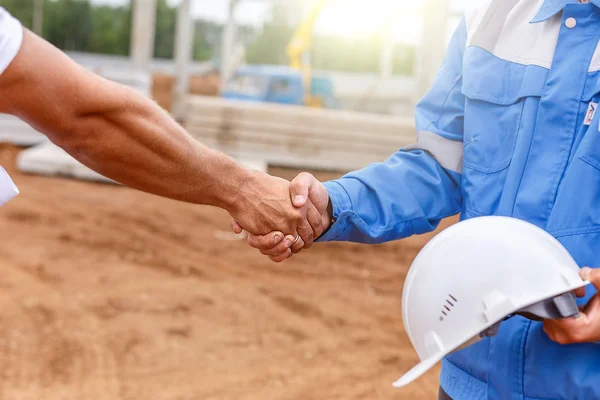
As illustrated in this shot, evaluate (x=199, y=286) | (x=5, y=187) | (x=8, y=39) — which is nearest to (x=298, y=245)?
(x=5, y=187)

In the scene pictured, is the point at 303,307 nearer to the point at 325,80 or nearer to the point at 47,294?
the point at 47,294

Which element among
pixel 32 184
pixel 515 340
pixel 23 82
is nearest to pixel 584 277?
pixel 515 340

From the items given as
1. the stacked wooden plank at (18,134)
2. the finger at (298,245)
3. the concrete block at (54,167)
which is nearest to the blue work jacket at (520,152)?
the finger at (298,245)

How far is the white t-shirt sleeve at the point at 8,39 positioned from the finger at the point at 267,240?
137 centimetres

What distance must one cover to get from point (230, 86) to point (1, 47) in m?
15.7

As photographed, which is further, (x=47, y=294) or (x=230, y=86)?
(x=230, y=86)

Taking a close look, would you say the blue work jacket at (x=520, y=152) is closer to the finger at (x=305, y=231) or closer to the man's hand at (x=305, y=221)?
the man's hand at (x=305, y=221)

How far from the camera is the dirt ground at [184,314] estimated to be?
160 inches

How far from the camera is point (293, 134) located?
39.7 ft

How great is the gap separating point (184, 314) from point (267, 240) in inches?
94.4

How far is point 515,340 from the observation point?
182 centimetres

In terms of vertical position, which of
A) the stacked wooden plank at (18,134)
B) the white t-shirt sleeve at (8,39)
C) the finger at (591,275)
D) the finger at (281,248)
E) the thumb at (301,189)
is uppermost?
the white t-shirt sleeve at (8,39)

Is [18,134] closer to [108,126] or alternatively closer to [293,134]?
[293,134]

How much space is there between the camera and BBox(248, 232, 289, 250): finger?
2838 mm
